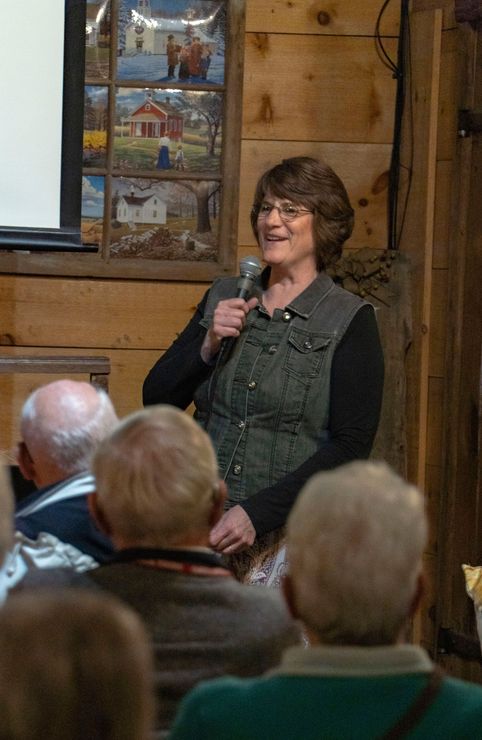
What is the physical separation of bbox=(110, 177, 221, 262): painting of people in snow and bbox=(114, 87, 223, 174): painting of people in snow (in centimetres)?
5

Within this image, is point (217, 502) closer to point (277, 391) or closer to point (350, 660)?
point (350, 660)

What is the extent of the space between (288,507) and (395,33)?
1783 mm

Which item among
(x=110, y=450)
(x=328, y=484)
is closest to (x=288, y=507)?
(x=110, y=450)

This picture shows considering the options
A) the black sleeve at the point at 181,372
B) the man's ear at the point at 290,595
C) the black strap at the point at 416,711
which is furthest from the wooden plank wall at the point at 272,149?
the black strap at the point at 416,711

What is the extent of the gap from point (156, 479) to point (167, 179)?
2.30 meters

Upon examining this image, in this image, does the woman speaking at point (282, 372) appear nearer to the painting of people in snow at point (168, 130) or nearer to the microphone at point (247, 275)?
the microphone at point (247, 275)

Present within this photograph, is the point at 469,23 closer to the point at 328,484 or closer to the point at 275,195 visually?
the point at 275,195

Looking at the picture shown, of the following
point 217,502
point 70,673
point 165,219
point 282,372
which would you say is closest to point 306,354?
point 282,372

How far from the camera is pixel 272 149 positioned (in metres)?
3.80

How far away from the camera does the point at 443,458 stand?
3697 mm

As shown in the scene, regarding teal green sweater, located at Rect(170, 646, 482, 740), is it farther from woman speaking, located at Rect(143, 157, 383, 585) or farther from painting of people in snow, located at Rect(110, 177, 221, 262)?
painting of people in snow, located at Rect(110, 177, 221, 262)

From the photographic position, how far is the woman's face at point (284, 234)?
2.76 m

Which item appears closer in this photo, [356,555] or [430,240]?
[356,555]

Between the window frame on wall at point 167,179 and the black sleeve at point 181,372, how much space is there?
0.89m
